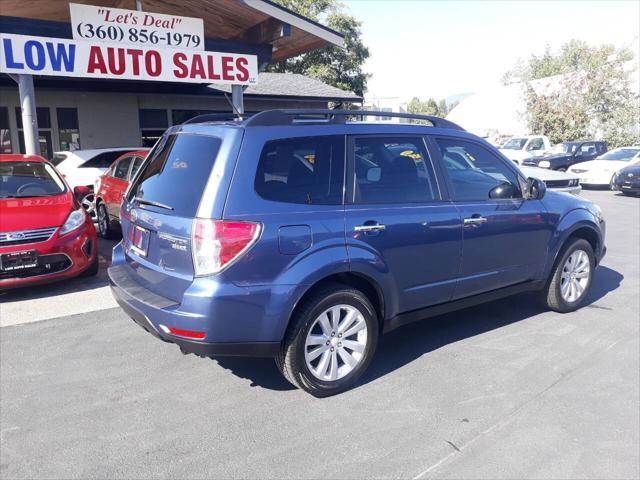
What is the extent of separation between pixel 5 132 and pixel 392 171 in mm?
16410

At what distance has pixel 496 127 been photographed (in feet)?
165

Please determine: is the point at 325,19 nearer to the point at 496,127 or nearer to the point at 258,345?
the point at 496,127

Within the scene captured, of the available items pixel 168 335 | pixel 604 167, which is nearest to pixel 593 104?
pixel 604 167

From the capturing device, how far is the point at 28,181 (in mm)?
6906

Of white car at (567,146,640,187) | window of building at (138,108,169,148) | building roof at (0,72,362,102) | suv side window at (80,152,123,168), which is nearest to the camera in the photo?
suv side window at (80,152,123,168)

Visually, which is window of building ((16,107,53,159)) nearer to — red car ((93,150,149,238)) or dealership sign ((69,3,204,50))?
red car ((93,150,149,238))

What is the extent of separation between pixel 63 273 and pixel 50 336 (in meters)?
1.36

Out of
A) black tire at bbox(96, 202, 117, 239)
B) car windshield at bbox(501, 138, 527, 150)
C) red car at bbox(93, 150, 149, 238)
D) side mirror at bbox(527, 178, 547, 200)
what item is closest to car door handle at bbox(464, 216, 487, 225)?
side mirror at bbox(527, 178, 547, 200)

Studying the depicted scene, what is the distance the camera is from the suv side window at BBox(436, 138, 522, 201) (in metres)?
4.46

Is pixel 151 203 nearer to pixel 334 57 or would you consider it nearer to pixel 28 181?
pixel 28 181

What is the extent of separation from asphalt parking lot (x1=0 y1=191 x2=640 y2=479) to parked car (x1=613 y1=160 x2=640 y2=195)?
12.8 meters

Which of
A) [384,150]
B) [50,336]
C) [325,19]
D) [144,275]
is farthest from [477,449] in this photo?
[325,19]

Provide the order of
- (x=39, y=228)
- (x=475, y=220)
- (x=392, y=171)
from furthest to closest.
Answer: (x=39, y=228), (x=475, y=220), (x=392, y=171)

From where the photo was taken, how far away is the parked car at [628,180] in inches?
632
